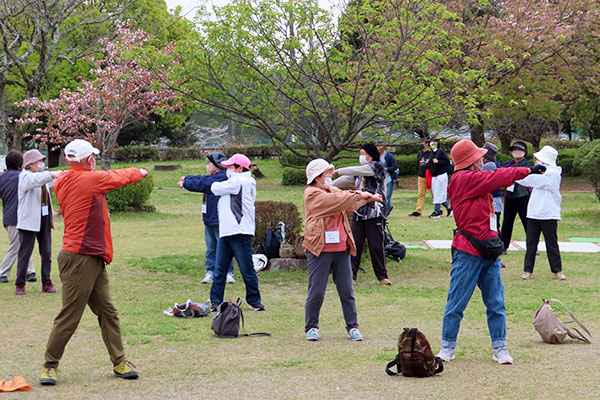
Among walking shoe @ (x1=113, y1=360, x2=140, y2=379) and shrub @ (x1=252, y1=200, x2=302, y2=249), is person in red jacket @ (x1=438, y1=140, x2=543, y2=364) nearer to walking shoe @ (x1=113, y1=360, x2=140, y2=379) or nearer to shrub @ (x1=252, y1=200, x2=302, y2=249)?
walking shoe @ (x1=113, y1=360, x2=140, y2=379)

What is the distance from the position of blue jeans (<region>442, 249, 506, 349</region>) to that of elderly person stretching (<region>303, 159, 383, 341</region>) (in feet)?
3.83

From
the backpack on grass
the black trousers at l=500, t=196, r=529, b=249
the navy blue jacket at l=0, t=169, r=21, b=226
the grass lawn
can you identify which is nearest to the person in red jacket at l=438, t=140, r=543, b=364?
the grass lawn

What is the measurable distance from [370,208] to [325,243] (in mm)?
2933

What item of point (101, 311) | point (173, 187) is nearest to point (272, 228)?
point (101, 311)

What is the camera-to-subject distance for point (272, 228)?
11.6 m

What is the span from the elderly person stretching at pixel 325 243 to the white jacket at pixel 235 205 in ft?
4.02

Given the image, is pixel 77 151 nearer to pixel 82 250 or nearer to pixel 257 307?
pixel 82 250

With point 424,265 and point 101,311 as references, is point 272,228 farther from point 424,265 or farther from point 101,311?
point 101,311

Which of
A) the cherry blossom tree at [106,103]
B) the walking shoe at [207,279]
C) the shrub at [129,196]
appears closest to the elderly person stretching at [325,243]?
the walking shoe at [207,279]

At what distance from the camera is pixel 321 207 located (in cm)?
691

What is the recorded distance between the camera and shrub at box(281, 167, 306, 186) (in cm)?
3059

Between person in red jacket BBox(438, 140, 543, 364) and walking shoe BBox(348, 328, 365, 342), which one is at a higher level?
person in red jacket BBox(438, 140, 543, 364)

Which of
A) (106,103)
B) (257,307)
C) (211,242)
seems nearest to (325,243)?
(257,307)

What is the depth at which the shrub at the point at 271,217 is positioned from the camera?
11531 millimetres
